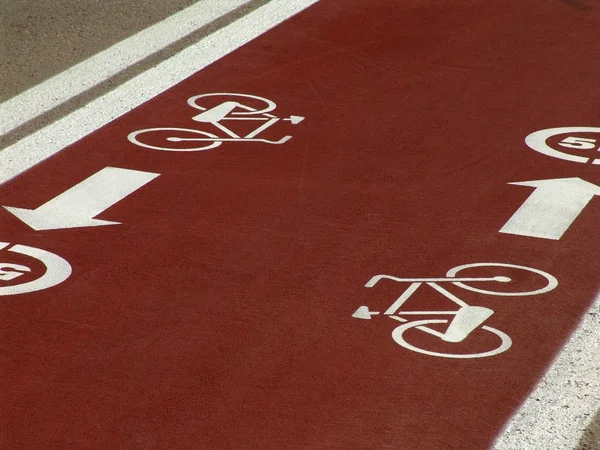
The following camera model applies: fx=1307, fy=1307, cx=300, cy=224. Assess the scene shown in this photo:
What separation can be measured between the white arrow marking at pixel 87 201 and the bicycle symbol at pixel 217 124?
1.87 ft

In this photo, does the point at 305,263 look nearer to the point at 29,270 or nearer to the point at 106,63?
the point at 29,270

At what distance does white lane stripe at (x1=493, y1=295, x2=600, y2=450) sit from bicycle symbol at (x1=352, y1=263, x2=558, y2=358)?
1.04 feet

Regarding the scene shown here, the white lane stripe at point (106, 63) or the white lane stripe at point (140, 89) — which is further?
the white lane stripe at point (106, 63)

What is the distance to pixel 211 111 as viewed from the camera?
9.33 m

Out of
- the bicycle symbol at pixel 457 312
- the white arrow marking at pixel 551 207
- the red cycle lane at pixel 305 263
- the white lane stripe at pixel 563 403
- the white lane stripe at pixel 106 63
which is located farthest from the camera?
the white lane stripe at pixel 106 63

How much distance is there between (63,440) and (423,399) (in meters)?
1.50

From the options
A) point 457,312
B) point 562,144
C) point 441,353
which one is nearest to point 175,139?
point 562,144

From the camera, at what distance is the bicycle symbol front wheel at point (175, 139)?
8648 millimetres

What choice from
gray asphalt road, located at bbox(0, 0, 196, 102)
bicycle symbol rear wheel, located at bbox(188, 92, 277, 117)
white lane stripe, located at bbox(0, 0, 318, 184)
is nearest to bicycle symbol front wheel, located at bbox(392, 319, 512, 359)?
white lane stripe, located at bbox(0, 0, 318, 184)

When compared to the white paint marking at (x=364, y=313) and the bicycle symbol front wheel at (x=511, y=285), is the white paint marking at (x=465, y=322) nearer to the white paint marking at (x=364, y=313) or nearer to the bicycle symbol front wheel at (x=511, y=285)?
A: the bicycle symbol front wheel at (x=511, y=285)

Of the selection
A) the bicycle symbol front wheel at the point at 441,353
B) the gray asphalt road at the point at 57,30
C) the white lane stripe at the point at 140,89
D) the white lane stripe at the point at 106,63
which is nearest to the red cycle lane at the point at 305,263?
the bicycle symbol front wheel at the point at 441,353

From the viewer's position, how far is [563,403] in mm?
5484

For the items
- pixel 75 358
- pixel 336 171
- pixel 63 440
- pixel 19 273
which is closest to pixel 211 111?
pixel 336 171

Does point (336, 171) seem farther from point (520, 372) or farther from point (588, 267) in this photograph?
point (520, 372)
